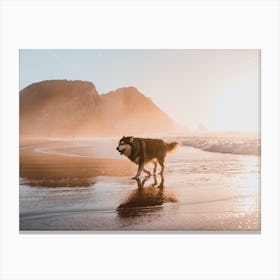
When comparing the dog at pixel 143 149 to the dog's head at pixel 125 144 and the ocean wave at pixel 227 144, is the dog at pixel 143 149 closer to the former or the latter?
the dog's head at pixel 125 144

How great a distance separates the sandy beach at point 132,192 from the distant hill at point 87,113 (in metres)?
0.16

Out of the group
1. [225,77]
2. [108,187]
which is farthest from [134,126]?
[225,77]

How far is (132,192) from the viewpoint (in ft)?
13.0

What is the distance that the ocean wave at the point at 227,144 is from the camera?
3977 mm

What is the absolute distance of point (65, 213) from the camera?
3.88m

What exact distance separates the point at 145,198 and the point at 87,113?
95 cm

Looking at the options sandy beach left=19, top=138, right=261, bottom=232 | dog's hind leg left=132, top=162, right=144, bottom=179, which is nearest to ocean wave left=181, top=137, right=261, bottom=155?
sandy beach left=19, top=138, right=261, bottom=232

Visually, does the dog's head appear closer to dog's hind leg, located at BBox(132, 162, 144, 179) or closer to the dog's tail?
dog's hind leg, located at BBox(132, 162, 144, 179)

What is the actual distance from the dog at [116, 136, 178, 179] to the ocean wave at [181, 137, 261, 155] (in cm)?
19

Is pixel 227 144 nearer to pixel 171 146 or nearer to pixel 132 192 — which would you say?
pixel 171 146

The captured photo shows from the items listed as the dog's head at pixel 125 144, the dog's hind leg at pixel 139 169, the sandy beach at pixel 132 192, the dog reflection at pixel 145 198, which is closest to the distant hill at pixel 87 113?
the dog's head at pixel 125 144
